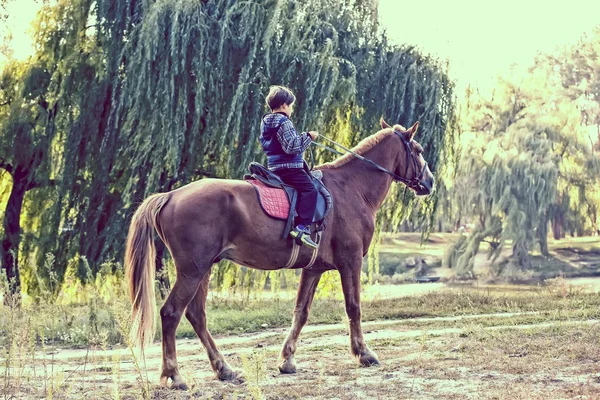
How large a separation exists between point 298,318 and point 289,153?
63.8 inches

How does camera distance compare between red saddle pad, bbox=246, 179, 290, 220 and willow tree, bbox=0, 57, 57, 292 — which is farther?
willow tree, bbox=0, 57, 57, 292

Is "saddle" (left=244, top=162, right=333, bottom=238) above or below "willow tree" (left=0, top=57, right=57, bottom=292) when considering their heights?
below

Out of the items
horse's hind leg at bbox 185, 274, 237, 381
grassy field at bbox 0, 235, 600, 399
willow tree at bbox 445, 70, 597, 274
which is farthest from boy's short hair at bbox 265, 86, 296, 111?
willow tree at bbox 445, 70, 597, 274

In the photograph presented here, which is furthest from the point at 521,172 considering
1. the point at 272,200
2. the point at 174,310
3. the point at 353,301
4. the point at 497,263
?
the point at 174,310

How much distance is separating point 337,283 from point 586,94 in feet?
112

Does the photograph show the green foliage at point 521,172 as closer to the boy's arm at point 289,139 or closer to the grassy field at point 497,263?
the grassy field at point 497,263

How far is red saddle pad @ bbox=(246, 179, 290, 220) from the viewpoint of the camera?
22.6 ft

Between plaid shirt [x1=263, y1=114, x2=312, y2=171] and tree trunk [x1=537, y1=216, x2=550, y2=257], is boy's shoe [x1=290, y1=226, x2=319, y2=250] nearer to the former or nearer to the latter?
plaid shirt [x1=263, y1=114, x2=312, y2=171]

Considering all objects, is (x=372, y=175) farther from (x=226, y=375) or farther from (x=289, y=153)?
(x=226, y=375)

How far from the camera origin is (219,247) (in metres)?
6.66

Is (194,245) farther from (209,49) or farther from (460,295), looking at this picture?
(460,295)

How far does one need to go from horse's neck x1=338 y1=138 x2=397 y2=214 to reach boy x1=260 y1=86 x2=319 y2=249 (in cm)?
88

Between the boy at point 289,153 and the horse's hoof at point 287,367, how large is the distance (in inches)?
41.4

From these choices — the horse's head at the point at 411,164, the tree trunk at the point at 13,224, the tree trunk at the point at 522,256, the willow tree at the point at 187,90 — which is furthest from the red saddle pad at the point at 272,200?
the tree trunk at the point at 522,256
